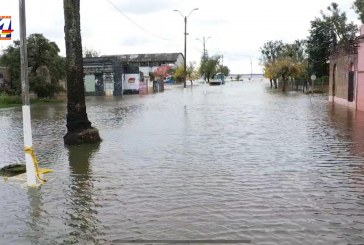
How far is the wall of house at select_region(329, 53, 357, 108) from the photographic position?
2880cm

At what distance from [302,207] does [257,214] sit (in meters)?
0.76

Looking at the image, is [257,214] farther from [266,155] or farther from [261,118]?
[261,118]

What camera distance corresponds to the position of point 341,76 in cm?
3209

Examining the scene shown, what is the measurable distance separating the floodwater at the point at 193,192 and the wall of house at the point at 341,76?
15592 millimetres

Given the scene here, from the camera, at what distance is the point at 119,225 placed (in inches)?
238

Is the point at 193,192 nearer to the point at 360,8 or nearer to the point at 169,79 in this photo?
Answer: the point at 360,8

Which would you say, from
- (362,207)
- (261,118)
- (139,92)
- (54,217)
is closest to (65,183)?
(54,217)

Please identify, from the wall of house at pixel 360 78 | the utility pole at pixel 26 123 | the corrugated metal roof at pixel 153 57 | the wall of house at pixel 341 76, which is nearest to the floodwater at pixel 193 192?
the utility pole at pixel 26 123

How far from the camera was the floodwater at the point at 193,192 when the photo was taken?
5.74 meters

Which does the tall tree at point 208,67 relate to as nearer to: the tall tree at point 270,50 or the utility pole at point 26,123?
the tall tree at point 270,50

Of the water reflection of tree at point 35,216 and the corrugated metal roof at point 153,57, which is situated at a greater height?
the corrugated metal roof at point 153,57

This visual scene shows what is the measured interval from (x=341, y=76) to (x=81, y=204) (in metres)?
28.3

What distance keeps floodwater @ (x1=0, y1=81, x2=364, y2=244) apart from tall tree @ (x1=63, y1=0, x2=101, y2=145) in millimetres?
659

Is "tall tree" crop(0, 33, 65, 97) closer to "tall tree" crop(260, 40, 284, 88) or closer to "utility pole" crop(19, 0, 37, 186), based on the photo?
"utility pole" crop(19, 0, 37, 186)
